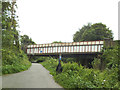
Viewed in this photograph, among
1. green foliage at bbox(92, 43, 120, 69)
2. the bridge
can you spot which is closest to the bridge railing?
the bridge

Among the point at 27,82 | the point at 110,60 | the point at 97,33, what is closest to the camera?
the point at 27,82

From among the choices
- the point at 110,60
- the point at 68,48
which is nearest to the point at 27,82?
the point at 110,60

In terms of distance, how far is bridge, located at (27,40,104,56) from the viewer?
113 ft

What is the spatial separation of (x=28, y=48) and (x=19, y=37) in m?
32.0

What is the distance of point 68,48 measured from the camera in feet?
128

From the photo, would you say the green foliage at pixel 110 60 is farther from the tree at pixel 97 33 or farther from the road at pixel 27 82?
the tree at pixel 97 33

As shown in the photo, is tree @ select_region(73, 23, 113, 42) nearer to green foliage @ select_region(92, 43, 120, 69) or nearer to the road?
green foliage @ select_region(92, 43, 120, 69)

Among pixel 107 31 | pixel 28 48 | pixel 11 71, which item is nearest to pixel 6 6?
pixel 11 71

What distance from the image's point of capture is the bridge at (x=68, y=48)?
34500 mm

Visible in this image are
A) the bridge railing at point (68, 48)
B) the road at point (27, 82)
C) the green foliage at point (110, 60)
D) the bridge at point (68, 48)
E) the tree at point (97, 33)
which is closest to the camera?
the road at point (27, 82)

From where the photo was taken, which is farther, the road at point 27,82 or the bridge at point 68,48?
the bridge at point 68,48

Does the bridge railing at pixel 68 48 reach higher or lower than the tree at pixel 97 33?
lower

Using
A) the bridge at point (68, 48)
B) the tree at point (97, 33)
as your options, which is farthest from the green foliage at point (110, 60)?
the tree at point (97, 33)

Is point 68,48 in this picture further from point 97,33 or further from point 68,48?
point 97,33
